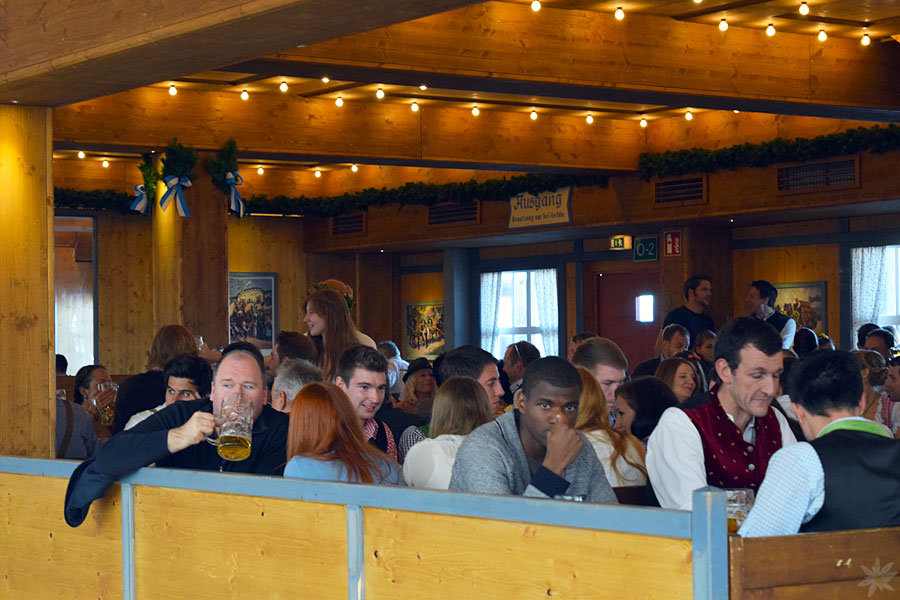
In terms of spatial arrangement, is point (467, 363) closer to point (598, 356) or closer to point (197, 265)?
point (598, 356)

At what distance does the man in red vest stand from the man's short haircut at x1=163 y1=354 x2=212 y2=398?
7.22 ft

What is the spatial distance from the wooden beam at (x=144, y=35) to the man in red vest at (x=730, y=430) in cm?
144

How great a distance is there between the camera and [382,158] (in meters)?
11.7

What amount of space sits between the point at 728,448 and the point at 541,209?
405 inches

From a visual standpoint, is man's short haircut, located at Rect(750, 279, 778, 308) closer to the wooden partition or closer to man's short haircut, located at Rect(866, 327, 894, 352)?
man's short haircut, located at Rect(866, 327, 894, 352)

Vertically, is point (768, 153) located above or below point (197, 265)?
above

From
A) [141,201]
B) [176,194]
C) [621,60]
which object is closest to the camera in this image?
[621,60]

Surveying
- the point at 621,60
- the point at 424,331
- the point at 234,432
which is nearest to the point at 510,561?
the point at 234,432

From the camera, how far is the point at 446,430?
16.7ft

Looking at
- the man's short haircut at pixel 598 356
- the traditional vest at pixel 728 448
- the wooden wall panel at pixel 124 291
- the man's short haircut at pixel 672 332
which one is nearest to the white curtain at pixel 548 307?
the wooden wall panel at pixel 124 291

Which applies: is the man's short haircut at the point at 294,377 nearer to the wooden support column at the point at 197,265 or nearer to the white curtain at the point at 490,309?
the wooden support column at the point at 197,265

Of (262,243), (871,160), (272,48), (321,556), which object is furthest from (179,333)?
(262,243)

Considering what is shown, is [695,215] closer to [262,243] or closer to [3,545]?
[262,243]

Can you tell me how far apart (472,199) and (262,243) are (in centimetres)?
385
